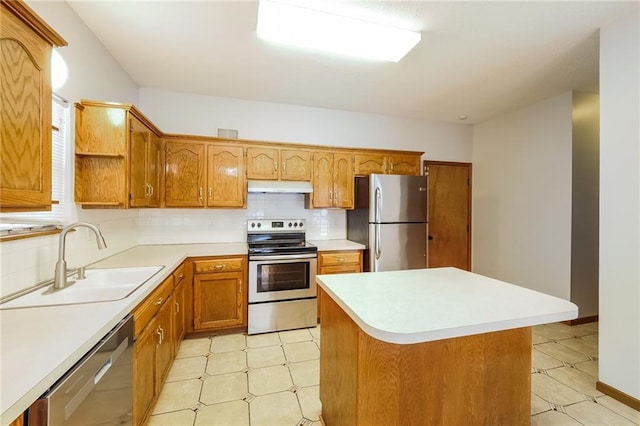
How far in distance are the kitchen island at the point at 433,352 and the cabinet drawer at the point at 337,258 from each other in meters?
1.59

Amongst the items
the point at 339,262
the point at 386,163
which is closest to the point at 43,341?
the point at 339,262

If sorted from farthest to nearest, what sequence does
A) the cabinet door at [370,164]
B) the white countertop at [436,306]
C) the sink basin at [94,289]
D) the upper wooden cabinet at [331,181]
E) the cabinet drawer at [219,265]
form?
the cabinet door at [370,164], the upper wooden cabinet at [331,181], the cabinet drawer at [219,265], the sink basin at [94,289], the white countertop at [436,306]

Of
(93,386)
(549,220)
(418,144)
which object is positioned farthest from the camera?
(418,144)

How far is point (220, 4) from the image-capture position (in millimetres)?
1838

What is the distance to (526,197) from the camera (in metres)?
3.54

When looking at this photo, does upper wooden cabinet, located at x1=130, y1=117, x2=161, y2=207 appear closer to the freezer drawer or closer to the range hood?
the range hood

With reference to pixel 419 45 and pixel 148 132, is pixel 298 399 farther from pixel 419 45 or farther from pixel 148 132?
pixel 419 45

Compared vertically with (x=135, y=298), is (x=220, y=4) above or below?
above

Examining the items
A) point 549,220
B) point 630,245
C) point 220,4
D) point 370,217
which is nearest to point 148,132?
point 220,4

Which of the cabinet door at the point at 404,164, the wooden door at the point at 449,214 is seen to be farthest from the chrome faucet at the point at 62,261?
the wooden door at the point at 449,214

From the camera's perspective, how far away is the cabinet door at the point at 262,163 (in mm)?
3184

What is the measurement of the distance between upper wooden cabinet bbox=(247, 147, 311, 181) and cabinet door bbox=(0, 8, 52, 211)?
6.83 feet

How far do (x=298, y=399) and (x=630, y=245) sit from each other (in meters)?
2.47

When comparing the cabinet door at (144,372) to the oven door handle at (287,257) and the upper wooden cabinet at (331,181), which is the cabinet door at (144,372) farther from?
the upper wooden cabinet at (331,181)
